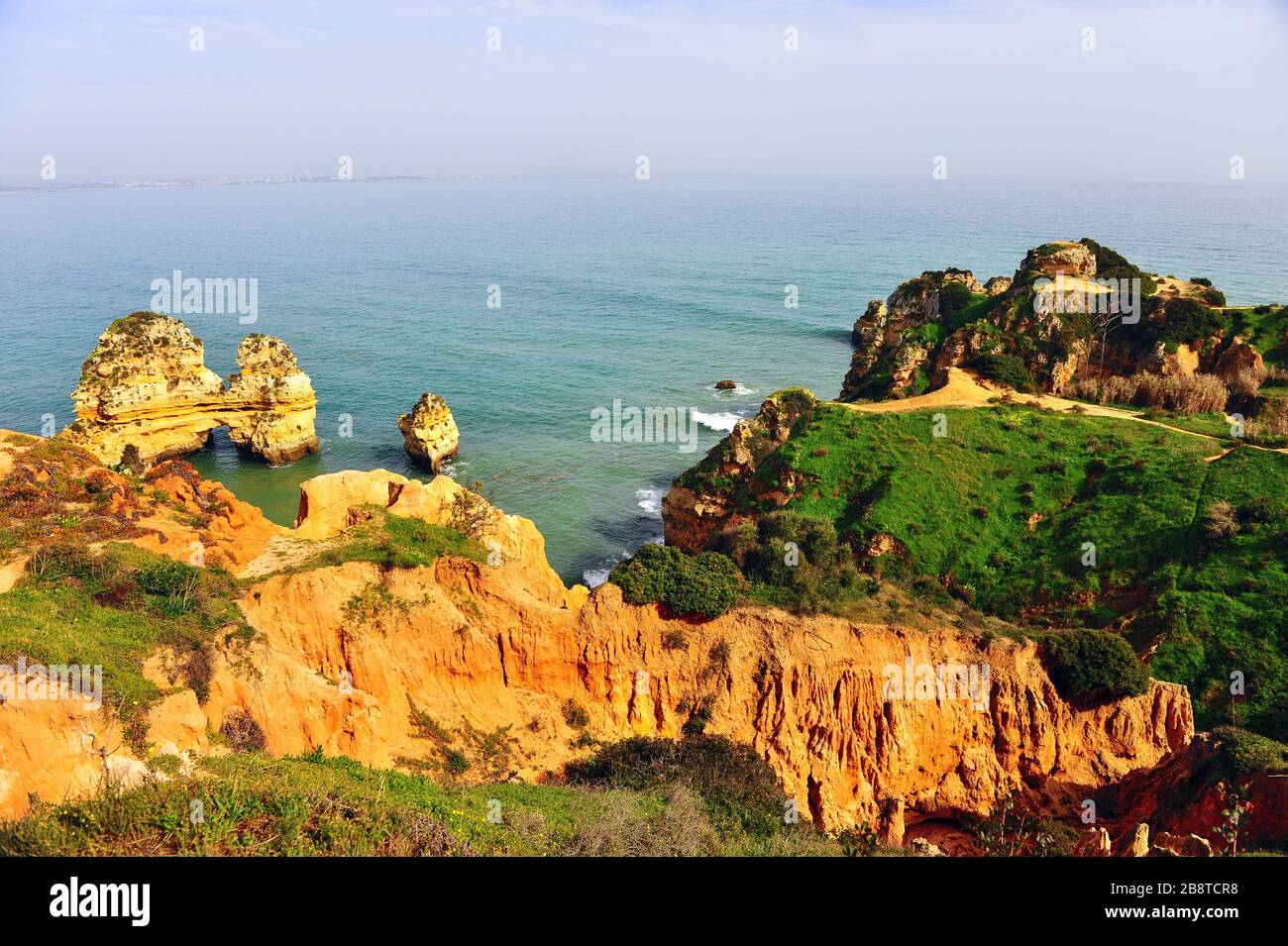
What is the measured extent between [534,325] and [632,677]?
8494 cm

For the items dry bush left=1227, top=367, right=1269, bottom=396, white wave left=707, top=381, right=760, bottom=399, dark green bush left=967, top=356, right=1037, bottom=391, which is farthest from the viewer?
white wave left=707, top=381, right=760, bottom=399

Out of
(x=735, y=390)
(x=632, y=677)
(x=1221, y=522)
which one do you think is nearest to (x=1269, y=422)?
(x=1221, y=522)

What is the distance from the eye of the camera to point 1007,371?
163 feet

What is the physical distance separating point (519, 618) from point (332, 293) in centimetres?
10949

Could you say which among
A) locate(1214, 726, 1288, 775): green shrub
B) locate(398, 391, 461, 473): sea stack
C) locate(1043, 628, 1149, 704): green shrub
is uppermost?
locate(398, 391, 461, 473): sea stack

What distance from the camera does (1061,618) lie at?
107 ft

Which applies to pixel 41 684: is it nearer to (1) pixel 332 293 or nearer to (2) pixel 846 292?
(1) pixel 332 293

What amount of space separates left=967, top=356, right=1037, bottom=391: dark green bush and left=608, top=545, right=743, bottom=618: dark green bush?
106ft

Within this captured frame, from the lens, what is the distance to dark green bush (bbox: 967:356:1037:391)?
4962 centimetres

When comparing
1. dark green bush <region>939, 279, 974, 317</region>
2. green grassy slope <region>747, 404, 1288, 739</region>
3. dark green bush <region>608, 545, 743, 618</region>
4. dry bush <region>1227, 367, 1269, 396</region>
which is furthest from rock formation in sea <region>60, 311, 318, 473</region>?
dry bush <region>1227, 367, 1269, 396</region>

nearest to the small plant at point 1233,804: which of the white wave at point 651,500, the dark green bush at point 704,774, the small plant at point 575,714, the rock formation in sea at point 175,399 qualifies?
the dark green bush at point 704,774

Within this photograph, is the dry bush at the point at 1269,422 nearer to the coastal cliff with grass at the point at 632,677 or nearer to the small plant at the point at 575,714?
the coastal cliff with grass at the point at 632,677

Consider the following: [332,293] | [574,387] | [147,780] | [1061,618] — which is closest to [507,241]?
[332,293]

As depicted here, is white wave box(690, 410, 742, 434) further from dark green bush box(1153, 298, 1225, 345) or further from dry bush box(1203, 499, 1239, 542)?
dry bush box(1203, 499, 1239, 542)
